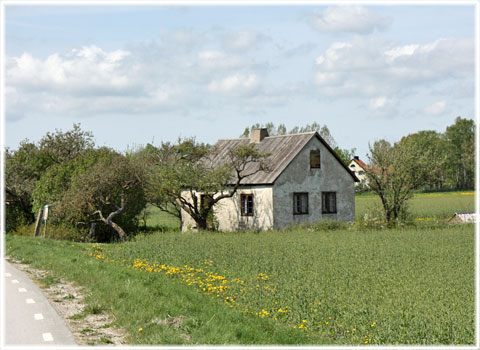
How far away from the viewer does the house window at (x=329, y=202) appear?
36219mm

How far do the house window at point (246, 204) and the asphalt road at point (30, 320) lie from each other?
71.1 ft

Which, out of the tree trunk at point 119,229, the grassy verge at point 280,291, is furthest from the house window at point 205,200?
the grassy verge at point 280,291

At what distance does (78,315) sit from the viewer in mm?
10758

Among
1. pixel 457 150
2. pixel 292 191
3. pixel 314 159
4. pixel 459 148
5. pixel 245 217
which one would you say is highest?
pixel 459 148

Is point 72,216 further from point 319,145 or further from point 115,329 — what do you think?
point 115,329

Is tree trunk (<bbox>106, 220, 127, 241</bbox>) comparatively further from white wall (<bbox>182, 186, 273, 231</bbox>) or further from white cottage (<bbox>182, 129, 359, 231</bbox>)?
white cottage (<bbox>182, 129, 359, 231</bbox>)

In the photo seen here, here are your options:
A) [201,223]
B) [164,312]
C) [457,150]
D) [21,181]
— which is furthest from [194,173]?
[457,150]

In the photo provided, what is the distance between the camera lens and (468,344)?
927 cm

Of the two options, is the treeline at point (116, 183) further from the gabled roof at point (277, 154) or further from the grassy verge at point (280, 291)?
the grassy verge at point (280, 291)

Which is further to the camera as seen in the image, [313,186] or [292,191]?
[313,186]

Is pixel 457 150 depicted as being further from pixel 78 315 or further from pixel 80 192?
pixel 78 315

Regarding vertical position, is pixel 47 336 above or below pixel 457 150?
below

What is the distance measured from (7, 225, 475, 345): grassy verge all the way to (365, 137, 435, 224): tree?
11.5 m

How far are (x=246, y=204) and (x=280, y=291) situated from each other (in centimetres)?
2192
